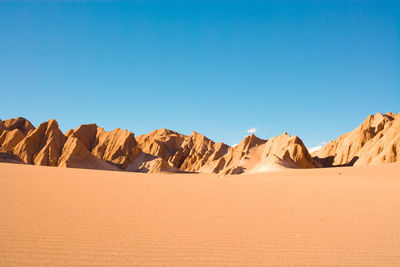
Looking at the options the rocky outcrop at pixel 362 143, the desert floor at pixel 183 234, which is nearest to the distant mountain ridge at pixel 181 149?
the rocky outcrop at pixel 362 143

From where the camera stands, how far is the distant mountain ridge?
174ft

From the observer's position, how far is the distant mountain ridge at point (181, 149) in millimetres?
53188

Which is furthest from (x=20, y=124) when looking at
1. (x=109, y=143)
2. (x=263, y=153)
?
(x=263, y=153)

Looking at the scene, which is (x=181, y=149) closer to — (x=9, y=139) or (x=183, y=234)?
(x=9, y=139)

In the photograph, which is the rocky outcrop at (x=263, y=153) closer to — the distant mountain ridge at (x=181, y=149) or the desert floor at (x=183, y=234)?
the distant mountain ridge at (x=181, y=149)

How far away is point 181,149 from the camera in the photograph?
110 m

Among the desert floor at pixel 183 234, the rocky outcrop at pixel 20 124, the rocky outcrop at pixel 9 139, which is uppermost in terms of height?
the rocky outcrop at pixel 20 124

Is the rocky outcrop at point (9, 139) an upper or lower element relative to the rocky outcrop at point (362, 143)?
lower

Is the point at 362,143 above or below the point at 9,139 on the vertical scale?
above

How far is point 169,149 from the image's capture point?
10881 cm

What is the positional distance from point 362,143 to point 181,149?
65.7 metres

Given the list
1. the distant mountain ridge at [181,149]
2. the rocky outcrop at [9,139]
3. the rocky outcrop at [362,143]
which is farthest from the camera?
the rocky outcrop at [9,139]

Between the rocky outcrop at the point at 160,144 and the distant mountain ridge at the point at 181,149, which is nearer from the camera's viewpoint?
the distant mountain ridge at the point at 181,149

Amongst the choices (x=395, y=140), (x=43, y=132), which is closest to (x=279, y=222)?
(x=395, y=140)
